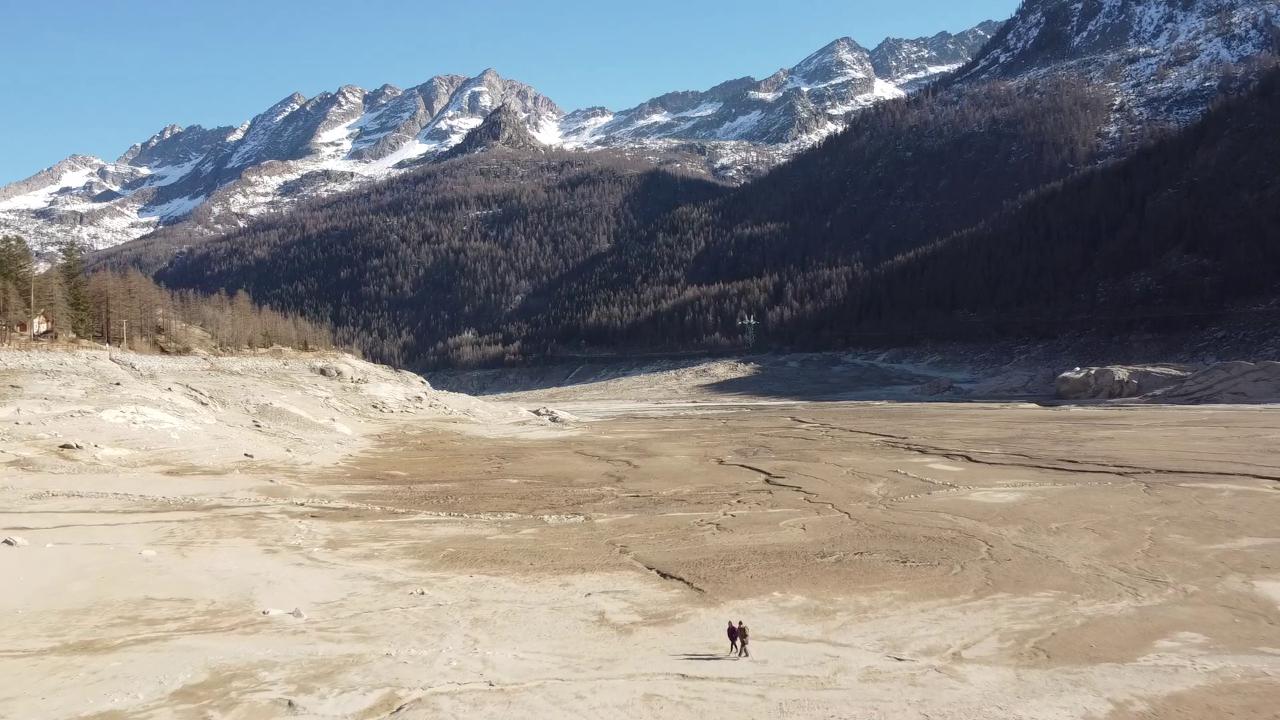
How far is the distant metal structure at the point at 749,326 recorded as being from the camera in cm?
11819

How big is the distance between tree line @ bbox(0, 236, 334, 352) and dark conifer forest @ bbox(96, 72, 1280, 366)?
219 feet

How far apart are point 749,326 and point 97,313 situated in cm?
8315

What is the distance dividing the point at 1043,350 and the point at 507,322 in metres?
125

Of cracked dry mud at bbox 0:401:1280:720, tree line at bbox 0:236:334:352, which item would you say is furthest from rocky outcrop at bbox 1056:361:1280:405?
tree line at bbox 0:236:334:352

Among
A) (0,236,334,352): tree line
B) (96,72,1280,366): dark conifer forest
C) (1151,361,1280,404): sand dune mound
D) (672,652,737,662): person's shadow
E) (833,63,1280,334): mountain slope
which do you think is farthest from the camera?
(96,72,1280,366): dark conifer forest

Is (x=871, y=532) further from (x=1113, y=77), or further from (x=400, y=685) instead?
(x=1113, y=77)

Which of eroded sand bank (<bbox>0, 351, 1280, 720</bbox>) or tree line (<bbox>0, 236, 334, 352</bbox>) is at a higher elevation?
tree line (<bbox>0, 236, 334, 352</bbox>)

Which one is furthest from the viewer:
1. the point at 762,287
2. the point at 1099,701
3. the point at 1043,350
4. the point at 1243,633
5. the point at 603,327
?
the point at 603,327

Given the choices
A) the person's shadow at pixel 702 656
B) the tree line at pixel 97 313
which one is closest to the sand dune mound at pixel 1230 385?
the person's shadow at pixel 702 656

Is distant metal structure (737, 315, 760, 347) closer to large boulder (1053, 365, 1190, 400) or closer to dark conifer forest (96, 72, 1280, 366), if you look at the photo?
dark conifer forest (96, 72, 1280, 366)

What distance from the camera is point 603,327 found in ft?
468

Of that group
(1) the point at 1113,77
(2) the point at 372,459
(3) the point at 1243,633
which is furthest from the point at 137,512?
(1) the point at 1113,77

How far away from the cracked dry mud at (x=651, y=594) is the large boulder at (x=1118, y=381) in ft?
95.8

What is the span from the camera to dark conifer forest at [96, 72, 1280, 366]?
3526 inches
